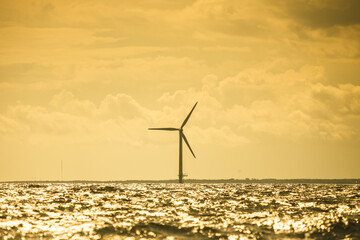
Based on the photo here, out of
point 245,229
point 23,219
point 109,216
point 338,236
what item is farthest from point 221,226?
point 23,219

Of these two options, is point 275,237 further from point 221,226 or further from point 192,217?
point 192,217

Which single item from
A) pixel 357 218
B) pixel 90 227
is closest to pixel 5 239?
pixel 90 227

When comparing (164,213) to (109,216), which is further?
(164,213)

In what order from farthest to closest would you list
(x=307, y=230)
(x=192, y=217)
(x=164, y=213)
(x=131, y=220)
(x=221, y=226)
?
1. (x=164, y=213)
2. (x=192, y=217)
3. (x=131, y=220)
4. (x=221, y=226)
5. (x=307, y=230)

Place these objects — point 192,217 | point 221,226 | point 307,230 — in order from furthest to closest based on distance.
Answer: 1. point 192,217
2. point 221,226
3. point 307,230

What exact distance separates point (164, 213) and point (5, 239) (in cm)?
2557

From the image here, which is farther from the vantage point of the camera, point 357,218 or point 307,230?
point 357,218

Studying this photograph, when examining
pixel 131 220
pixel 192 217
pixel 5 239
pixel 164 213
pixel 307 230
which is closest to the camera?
pixel 5 239

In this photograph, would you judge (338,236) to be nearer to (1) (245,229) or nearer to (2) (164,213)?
(1) (245,229)

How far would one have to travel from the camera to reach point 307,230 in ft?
159

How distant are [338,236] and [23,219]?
103 ft

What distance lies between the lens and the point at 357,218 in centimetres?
5794

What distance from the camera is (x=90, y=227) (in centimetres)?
5078

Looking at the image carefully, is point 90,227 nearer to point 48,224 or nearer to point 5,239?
point 48,224
